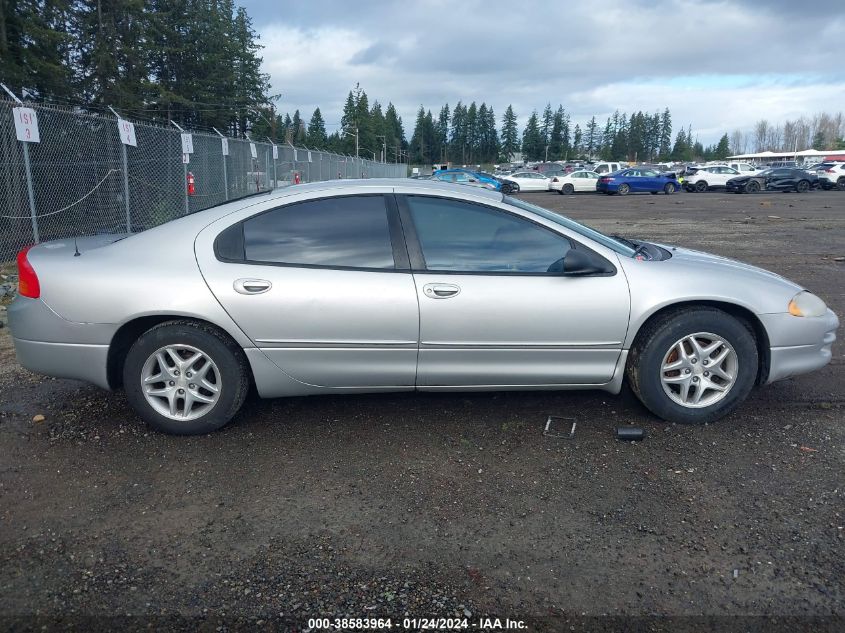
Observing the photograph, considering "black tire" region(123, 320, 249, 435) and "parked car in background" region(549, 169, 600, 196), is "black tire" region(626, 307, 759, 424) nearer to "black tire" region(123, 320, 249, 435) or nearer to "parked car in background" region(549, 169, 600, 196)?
"black tire" region(123, 320, 249, 435)

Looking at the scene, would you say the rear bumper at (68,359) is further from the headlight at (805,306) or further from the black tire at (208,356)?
the headlight at (805,306)

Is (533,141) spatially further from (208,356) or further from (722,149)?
(208,356)

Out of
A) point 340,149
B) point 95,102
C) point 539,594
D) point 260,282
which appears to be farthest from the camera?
point 340,149

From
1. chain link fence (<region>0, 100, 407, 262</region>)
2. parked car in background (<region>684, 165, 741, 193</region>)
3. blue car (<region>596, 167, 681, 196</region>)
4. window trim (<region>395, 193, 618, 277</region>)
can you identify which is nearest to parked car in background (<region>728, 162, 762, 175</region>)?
parked car in background (<region>684, 165, 741, 193</region>)

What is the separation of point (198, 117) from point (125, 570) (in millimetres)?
44240

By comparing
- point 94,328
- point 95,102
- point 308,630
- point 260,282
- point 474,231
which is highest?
point 95,102

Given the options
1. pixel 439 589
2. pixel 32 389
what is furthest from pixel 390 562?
pixel 32 389

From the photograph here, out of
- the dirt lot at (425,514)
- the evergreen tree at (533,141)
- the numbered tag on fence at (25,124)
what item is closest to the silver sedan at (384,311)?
the dirt lot at (425,514)

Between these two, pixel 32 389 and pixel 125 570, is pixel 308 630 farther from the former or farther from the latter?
pixel 32 389

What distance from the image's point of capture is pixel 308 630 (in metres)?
2.47

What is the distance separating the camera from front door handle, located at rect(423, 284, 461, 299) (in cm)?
402

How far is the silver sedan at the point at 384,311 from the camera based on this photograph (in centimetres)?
402

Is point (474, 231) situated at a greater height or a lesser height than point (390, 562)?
greater

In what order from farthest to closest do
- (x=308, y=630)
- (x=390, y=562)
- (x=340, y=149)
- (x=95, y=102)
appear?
(x=340, y=149), (x=95, y=102), (x=390, y=562), (x=308, y=630)
